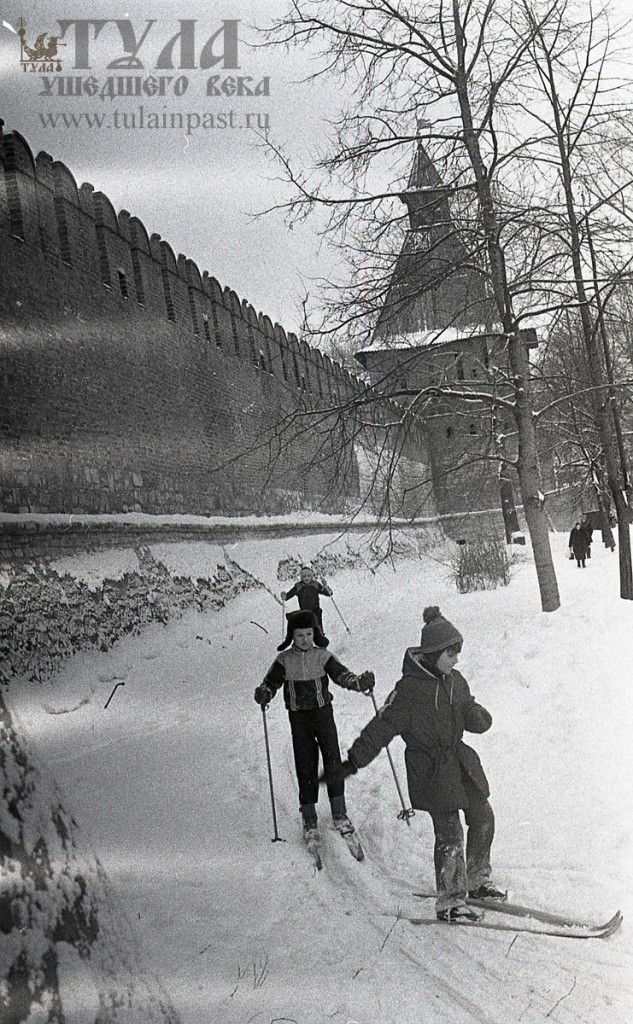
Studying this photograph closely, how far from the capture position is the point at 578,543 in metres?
7.57

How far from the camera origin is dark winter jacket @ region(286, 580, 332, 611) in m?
4.22

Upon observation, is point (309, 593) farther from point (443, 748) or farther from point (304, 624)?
point (443, 748)

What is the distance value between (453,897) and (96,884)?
1.32 metres

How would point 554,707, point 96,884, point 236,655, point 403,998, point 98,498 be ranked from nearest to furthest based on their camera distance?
point 96,884, point 403,998, point 554,707, point 236,655, point 98,498

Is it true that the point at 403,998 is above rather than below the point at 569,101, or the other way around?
below

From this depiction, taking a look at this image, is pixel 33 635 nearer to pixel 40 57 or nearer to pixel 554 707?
pixel 40 57

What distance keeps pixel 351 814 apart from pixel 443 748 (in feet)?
3.21

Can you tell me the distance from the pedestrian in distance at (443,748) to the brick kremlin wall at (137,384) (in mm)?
1493

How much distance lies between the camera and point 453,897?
2607 mm

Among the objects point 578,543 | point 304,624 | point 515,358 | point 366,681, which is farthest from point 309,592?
point 578,543

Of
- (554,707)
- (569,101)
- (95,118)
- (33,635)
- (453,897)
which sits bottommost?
(453,897)

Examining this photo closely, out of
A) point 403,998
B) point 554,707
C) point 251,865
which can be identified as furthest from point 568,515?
point 403,998

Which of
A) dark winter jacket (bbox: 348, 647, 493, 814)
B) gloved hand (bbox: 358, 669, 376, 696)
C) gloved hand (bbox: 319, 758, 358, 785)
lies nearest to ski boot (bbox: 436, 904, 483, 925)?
dark winter jacket (bbox: 348, 647, 493, 814)

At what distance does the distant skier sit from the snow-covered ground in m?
0.09
